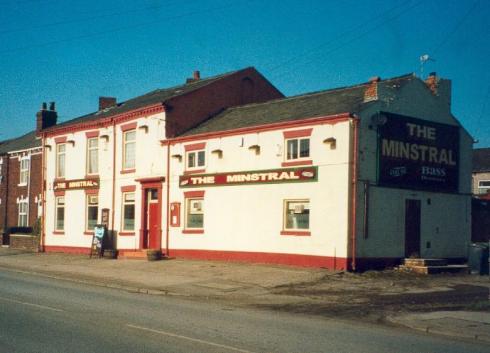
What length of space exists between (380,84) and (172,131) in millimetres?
10915

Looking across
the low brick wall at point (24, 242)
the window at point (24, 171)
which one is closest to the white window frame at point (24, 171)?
the window at point (24, 171)

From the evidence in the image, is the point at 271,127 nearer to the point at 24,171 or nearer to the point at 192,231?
the point at 192,231

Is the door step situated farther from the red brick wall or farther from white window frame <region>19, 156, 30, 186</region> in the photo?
white window frame <region>19, 156, 30, 186</region>

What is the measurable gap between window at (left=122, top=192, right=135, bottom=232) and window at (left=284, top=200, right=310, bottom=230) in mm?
10180

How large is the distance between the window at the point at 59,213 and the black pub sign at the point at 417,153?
2046 cm

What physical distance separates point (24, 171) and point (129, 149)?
1499 cm

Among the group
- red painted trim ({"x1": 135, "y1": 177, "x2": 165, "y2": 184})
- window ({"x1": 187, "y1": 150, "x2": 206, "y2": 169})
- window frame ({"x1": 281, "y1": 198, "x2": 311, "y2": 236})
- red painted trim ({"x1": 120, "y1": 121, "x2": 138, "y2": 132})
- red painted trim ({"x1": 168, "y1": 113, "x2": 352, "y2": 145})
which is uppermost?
red painted trim ({"x1": 120, "y1": 121, "x2": 138, "y2": 132})

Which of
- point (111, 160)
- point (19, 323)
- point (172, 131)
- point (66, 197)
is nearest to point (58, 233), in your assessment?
point (66, 197)

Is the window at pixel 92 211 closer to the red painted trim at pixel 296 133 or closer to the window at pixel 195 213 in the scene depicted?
the window at pixel 195 213

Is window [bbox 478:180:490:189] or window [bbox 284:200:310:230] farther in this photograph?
window [bbox 478:180:490:189]

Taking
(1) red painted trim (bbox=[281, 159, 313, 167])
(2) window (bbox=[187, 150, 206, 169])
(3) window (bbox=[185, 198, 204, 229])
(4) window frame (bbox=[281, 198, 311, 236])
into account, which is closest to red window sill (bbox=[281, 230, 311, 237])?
(4) window frame (bbox=[281, 198, 311, 236])

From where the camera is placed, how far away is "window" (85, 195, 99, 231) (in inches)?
1321

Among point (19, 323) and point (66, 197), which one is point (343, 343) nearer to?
point (19, 323)

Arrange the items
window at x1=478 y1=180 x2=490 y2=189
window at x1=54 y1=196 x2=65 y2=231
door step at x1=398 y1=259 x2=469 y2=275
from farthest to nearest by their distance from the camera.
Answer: window at x1=478 y1=180 x2=490 y2=189
window at x1=54 y1=196 x2=65 y2=231
door step at x1=398 y1=259 x2=469 y2=275
